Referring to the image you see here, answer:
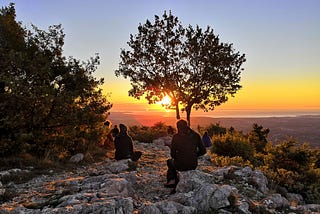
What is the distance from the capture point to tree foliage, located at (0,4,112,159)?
15328 millimetres

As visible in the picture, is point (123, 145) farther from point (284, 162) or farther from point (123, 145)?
point (284, 162)

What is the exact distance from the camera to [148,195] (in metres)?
10.6

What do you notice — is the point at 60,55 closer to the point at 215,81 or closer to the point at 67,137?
the point at 67,137

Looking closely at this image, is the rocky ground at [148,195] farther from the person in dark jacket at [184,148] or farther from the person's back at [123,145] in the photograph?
the person's back at [123,145]

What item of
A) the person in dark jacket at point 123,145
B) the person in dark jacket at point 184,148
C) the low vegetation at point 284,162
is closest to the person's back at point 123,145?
the person in dark jacket at point 123,145

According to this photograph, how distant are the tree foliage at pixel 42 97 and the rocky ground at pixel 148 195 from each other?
320cm

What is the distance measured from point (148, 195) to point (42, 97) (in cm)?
854

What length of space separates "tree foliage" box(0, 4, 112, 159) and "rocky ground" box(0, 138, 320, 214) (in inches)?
126

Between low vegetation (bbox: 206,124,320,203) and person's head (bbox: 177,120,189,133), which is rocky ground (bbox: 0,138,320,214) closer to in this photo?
low vegetation (bbox: 206,124,320,203)

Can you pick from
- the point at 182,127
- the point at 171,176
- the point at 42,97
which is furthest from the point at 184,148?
the point at 42,97

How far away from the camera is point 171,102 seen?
3444 cm

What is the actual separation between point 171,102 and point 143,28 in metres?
8.45

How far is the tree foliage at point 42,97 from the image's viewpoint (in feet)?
50.3

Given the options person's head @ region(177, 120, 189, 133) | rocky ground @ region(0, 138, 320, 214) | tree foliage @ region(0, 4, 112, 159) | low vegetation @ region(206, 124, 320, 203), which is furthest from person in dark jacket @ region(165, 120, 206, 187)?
tree foliage @ region(0, 4, 112, 159)
